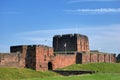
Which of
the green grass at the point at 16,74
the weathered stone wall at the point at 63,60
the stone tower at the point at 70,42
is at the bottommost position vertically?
the green grass at the point at 16,74

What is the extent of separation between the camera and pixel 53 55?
49.7 meters

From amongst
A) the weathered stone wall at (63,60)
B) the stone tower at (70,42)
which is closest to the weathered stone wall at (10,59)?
the weathered stone wall at (63,60)

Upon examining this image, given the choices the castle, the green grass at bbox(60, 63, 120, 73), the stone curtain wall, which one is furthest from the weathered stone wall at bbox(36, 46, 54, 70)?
the stone curtain wall

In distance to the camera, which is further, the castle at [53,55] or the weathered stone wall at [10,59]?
the castle at [53,55]

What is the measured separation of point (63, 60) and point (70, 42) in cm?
1064

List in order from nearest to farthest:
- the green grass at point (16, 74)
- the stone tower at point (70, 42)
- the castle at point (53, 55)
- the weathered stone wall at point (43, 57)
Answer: the green grass at point (16, 74)
the castle at point (53, 55)
the weathered stone wall at point (43, 57)
the stone tower at point (70, 42)

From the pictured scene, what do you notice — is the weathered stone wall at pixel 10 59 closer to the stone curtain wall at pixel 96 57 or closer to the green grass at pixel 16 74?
the green grass at pixel 16 74

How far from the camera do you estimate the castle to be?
43275 millimetres

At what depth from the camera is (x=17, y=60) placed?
142 ft

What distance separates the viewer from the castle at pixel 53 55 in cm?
4328

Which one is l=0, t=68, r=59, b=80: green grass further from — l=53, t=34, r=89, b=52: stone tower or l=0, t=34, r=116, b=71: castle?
l=53, t=34, r=89, b=52: stone tower

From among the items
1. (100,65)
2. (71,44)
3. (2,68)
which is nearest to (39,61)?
(2,68)

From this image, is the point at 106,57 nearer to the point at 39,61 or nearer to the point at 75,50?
the point at 75,50

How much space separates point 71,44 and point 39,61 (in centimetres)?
1782
